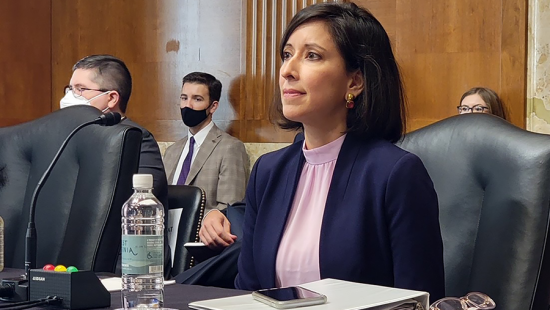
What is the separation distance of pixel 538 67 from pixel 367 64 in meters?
3.19

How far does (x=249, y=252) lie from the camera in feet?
6.79

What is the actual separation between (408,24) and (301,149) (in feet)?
11.2

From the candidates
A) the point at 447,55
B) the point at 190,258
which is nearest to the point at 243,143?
the point at 447,55

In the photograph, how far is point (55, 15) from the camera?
7016 millimetres

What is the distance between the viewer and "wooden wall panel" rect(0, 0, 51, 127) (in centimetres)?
667

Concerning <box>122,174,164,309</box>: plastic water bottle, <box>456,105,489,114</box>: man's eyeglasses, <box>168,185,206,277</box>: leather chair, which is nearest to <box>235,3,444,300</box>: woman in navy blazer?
<box>122,174,164,309</box>: plastic water bottle

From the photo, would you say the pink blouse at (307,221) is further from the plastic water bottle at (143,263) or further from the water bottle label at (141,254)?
the water bottle label at (141,254)

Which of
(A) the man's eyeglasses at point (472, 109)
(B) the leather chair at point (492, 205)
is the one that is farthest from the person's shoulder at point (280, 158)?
(A) the man's eyeglasses at point (472, 109)

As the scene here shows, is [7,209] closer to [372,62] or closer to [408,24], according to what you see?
[372,62]

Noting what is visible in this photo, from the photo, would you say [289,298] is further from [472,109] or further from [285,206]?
[472,109]

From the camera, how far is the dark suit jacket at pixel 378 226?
181 centimetres

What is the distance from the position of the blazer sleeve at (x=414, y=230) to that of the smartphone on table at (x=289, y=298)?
1.89 ft

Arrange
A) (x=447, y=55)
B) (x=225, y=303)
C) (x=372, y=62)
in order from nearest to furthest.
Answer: (x=225, y=303), (x=372, y=62), (x=447, y=55)

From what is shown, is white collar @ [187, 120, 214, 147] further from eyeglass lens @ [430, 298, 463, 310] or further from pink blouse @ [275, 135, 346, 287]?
eyeglass lens @ [430, 298, 463, 310]
